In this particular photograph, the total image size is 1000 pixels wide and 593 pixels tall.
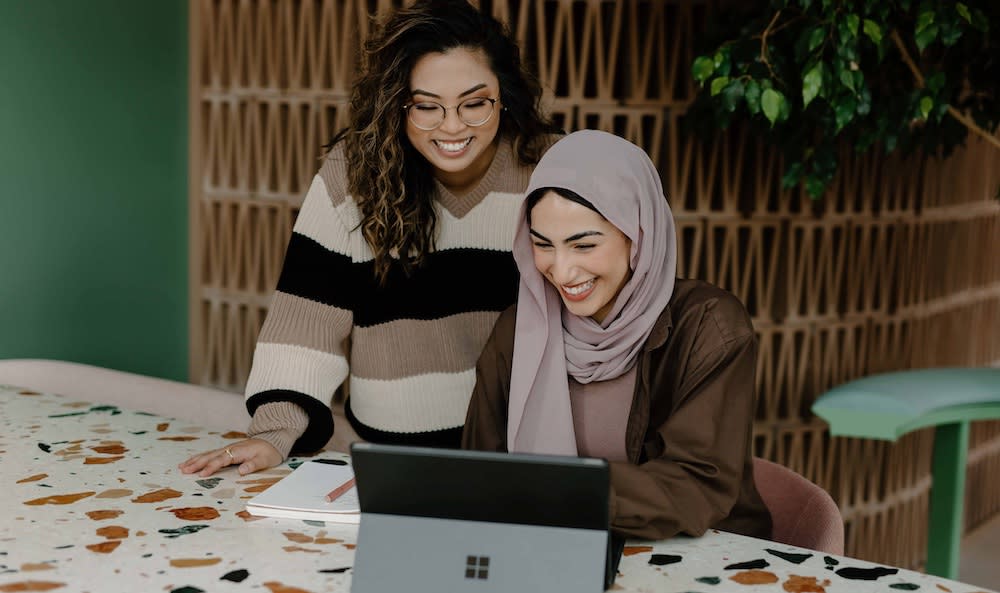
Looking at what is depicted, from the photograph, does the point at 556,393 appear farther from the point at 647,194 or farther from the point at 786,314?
the point at 786,314

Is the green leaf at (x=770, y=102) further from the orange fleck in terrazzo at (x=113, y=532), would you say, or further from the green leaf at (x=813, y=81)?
the orange fleck in terrazzo at (x=113, y=532)

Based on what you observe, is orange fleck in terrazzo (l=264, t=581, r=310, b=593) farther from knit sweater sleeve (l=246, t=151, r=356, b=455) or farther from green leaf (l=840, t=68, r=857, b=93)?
green leaf (l=840, t=68, r=857, b=93)

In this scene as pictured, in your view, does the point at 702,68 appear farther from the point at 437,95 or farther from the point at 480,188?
the point at 437,95

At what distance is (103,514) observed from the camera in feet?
4.66

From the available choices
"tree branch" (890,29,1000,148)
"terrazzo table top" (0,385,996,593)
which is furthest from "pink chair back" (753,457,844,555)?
"tree branch" (890,29,1000,148)

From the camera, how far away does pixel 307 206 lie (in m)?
1.94

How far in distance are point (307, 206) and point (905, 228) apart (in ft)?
7.81

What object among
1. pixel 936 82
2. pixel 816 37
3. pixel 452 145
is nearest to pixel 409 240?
pixel 452 145

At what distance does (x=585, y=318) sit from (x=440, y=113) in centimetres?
48

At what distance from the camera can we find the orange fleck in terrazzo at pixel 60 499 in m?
1.46

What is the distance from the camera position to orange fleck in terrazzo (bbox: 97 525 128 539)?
1340 millimetres

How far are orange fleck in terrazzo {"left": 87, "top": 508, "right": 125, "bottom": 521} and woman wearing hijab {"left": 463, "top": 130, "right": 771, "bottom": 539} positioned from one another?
592 millimetres

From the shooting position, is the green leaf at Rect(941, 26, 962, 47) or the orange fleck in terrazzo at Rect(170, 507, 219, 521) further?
the green leaf at Rect(941, 26, 962, 47)

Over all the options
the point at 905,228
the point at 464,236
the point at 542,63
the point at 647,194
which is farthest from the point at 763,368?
the point at 647,194
